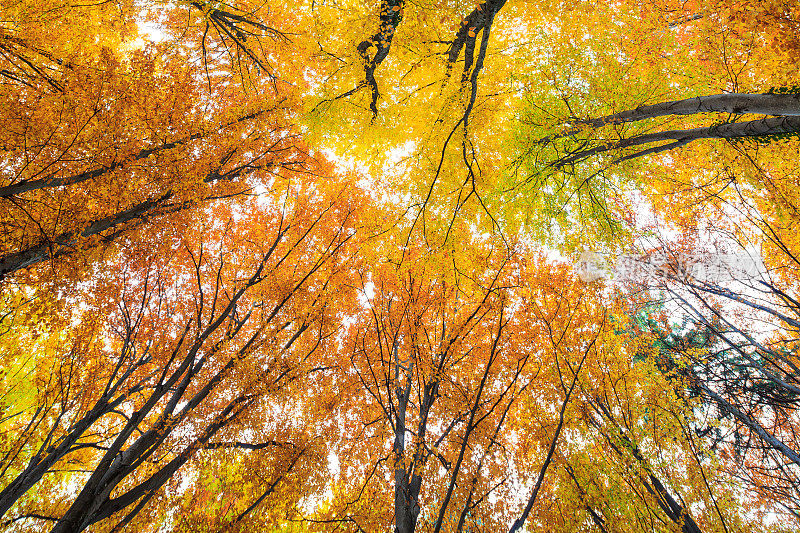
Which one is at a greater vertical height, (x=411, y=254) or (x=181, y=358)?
(x=411, y=254)

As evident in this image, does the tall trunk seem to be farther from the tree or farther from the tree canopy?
the tree

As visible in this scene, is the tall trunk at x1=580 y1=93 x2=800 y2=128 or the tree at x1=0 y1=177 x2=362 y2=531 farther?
the tree at x1=0 y1=177 x2=362 y2=531

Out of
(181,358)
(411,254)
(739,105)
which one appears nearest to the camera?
(739,105)

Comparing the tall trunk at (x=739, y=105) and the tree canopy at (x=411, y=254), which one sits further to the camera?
the tree canopy at (x=411, y=254)

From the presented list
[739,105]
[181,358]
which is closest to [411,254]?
[739,105]

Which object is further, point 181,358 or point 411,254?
point 181,358

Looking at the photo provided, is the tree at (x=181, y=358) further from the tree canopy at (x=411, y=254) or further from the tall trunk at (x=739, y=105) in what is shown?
the tall trunk at (x=739, y=105)

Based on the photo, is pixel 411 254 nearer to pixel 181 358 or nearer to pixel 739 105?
pixel 739 105

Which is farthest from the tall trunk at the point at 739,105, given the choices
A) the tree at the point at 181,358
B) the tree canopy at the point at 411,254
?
the tree at the point at 181,358

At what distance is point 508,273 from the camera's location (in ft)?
24.1

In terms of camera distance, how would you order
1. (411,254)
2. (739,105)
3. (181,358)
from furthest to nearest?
1. (181,358)
2. (411,254)
3. (739,105)

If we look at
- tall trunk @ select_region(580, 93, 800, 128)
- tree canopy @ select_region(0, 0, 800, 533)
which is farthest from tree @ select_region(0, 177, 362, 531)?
tall trunk @ select_region(580, 93, 800, 128)

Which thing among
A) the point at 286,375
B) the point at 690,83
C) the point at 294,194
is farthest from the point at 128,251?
the point at 690,83

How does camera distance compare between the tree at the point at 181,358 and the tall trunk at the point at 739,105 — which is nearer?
the tall trunk at the point at 739,105
